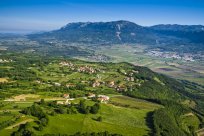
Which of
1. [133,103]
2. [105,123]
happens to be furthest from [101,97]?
[105,123]

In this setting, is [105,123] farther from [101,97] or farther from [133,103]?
[133,103]

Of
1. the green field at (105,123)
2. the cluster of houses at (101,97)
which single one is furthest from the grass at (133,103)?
the green field at (105,123)

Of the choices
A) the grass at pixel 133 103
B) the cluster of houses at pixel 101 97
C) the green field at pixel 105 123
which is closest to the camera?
the green field at pixel 105 123

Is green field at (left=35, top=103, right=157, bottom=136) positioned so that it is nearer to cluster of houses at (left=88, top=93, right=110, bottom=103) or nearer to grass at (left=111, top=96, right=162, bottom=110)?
grass at (left=111, top=96, right=162, bottom=110)

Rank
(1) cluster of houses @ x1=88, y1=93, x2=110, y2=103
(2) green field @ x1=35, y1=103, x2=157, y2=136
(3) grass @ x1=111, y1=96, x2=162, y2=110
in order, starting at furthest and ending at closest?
(1) cluster of houses @ x1=88, y1=93, x2=110, y2=103 → (3) grass @ x1=111, y1=96, x2=162, y2=110 → (2) green field @ x1=35, y1=103, x2=157, y2=136

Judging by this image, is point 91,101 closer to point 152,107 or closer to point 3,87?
point 152,107

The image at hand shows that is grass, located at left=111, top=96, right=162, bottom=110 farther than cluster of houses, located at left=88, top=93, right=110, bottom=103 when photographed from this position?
No

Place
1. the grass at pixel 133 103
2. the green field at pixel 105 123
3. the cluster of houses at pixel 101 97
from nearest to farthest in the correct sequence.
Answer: the green field at pixel 105 123, the grass at pixel 133 103, the cluster of houses at pixel 101 97

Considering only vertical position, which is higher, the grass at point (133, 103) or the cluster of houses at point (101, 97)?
the cluster of houses at point (101, 97)

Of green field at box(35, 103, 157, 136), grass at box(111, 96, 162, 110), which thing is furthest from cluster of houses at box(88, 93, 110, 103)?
green field at box(35, 103, 157, 136)

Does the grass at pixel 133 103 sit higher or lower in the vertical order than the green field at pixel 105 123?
lower

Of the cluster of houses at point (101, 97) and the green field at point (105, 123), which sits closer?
the green field at point (105, 123)

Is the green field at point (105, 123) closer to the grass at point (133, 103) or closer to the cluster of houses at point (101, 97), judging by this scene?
the grass at point (133, 103)
